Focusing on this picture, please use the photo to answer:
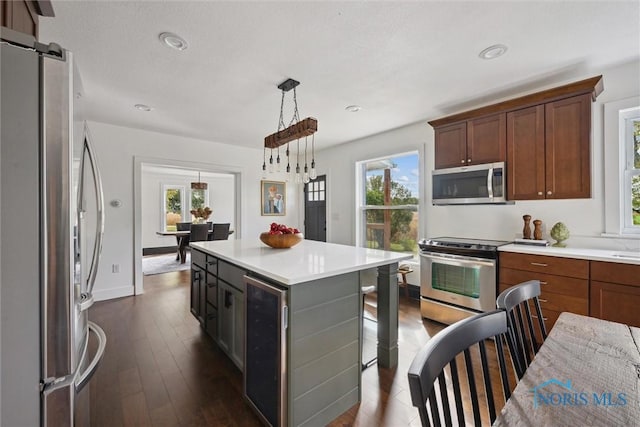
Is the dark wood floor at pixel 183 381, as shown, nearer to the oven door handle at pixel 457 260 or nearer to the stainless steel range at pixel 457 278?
the stainless steel range at pixel 457 278

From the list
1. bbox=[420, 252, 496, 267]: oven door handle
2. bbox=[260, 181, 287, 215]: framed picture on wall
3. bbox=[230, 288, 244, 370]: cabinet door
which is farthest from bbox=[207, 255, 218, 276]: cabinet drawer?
bbox=[260, 181, 287, 215]: framed picture on wall

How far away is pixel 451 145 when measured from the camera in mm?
3262

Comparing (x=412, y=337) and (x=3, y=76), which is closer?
(x=3, y=76)

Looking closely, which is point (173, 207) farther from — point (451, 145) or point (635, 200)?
point (635, 200)

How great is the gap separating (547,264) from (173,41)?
3533mm

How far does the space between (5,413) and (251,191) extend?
484 centimetres

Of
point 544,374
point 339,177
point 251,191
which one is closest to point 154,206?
point 251,191

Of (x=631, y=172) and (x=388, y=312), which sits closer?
(x=388, y=312)

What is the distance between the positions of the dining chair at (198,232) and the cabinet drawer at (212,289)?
3849 mm

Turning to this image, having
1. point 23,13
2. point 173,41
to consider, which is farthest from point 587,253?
point 23,13

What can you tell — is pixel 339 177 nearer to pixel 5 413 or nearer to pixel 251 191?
pixel 251 191

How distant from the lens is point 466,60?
2289mm

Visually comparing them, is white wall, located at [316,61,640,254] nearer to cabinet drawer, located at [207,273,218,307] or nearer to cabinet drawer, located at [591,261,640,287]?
cabinet drawer, located at [591,261,640,287]

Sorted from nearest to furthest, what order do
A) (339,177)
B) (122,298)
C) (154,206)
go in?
1. (122,298)
2. (339,177)
3. (154,206)
